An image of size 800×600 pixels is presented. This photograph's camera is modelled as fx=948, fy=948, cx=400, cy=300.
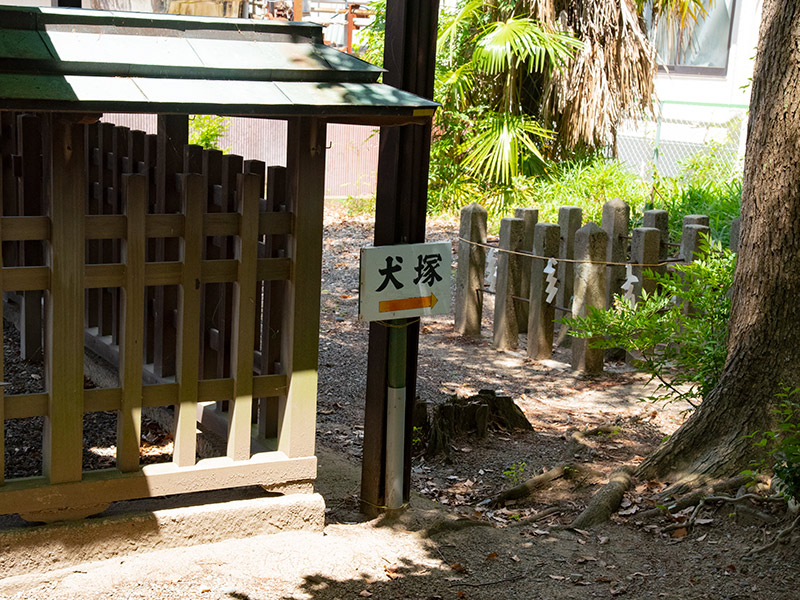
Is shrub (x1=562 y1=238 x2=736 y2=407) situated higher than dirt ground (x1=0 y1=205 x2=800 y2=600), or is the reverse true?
shrub (x1=562 y1=238 x2=736 y2=407)

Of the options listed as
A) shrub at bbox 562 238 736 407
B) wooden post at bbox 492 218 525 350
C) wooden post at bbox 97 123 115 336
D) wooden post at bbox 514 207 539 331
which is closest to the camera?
shrub at bbox 562 238 736 407

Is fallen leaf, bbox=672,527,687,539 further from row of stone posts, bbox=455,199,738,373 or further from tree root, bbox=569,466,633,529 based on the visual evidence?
row of stone posts, bbox=455,199,738,373

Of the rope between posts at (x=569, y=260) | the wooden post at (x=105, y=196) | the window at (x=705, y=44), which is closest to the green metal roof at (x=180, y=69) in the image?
the wooden post at (x=105, y=196)

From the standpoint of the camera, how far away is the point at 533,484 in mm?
5332

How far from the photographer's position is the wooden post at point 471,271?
846cm

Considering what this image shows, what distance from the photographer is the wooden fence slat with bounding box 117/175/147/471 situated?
3.77 metres

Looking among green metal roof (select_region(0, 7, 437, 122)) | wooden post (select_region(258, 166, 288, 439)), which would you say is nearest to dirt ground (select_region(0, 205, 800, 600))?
wooden post (select_region(258, 166, 288, 439))

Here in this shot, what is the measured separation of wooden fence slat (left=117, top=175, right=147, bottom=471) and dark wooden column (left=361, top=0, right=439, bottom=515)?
1075mm

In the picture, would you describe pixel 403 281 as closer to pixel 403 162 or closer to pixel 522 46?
pixel 403 162

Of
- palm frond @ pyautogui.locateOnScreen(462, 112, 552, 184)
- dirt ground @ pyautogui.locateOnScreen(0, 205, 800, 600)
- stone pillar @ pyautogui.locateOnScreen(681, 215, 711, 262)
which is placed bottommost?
dirt ground @ pyautogui.locateOnScreen(0, 205, 800, 600)

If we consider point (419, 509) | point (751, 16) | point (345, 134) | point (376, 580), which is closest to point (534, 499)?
point (419, 509)

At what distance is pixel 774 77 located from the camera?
14.8ft

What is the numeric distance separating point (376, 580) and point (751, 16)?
48.5 ft

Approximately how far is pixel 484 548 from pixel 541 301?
3652 millimetres
